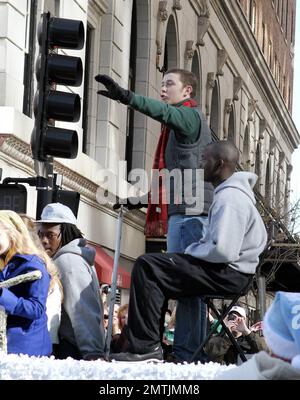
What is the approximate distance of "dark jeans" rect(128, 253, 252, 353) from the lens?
6625 mm

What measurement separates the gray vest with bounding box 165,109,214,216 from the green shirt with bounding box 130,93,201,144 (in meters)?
0.05

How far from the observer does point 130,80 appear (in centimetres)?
3003

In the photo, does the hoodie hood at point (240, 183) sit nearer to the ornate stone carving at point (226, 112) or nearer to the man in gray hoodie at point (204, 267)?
the man in gray hoodie at point (204, 267)

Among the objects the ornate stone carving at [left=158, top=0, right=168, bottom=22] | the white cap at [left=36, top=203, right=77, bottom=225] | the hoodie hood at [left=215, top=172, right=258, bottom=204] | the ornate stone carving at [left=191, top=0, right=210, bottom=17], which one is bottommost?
the white cap at [left=36, top=203, right=77, bottom=225]

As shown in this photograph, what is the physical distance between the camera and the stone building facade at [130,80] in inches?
768

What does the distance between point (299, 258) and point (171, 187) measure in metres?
21.7

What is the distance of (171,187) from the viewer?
762 centimetres

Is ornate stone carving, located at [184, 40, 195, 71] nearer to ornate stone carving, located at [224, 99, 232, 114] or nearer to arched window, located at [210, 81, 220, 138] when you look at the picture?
arched window, located at [210, 81, 220, 138]

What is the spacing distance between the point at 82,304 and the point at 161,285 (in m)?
0.90

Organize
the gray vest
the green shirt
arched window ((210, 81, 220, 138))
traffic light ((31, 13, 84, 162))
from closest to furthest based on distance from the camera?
the green shirt → the gray vest → traffic light ((31, 13, 84, 162)) → arched window ((210, 81, 220, 138))

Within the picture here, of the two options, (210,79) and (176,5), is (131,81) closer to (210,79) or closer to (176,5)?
(176,5)

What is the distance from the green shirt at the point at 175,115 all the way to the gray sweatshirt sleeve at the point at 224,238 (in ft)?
2.41

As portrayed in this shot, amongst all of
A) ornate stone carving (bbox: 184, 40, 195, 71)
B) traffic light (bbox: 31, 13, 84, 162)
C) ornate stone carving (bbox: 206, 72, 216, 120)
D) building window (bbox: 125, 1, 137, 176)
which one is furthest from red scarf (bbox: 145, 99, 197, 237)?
ornate stone carving (bbox: 206, 72, 216, 120)
